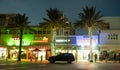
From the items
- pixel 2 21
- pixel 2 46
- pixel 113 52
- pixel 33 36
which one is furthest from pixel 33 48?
pixel 113 52

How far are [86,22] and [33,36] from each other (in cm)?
1563

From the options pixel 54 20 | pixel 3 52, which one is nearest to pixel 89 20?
pixel 54 20

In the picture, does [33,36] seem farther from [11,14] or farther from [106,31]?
[106,31]

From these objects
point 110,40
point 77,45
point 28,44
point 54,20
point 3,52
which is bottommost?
point 3,52

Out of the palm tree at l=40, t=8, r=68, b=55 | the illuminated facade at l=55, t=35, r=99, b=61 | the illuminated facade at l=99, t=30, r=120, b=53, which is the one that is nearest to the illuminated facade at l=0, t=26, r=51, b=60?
the illuminated facade at l=55, t=35, r=99, b=61

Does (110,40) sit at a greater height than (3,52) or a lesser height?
greater

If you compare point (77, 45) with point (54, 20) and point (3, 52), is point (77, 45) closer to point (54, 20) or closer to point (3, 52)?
point (54, 20)

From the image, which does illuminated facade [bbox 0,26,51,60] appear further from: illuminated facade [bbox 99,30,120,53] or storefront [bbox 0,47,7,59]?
illuminated facade [bbox 99,30,120,53]

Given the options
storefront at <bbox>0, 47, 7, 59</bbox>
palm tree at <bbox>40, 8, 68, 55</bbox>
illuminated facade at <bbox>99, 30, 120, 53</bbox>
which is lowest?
storefront at <bbox>0, 47, 7, 59</bbox>

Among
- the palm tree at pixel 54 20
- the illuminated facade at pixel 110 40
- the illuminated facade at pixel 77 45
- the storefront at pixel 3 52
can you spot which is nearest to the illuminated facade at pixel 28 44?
the storefront at pixel 3 52

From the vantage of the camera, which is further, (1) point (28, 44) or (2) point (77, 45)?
(1) point (28, 44)

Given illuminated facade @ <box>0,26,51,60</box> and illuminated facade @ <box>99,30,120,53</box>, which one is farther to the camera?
illuminated facade @ <box>0,26,51,60</box>

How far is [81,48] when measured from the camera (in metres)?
79.0

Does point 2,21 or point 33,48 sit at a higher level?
point 2,21
